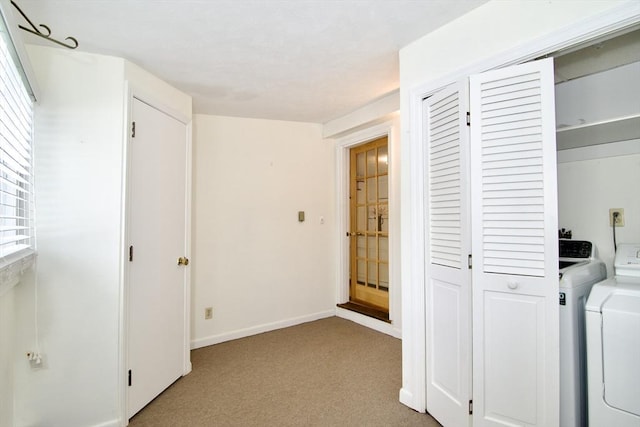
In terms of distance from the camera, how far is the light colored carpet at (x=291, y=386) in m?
2.02

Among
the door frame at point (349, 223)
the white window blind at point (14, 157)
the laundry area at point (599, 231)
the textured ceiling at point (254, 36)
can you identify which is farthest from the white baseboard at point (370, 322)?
the white window blind at point (14, 157)

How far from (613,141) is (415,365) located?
6.28ft

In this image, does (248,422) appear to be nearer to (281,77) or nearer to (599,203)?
(281,77)

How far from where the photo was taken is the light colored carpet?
2023mm

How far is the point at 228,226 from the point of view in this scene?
3426 millimetres

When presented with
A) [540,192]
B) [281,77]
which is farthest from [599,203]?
[281,77]

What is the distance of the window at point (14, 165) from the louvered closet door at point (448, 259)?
2.14 metres

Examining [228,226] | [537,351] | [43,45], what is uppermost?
[43,45]

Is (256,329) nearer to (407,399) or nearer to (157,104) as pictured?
(407,399)

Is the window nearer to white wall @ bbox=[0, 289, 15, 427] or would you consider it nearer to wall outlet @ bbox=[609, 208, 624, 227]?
white wall @ bbox=[0, 289, 15, 427]

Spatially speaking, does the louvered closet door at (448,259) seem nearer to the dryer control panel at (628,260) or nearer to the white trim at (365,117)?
the dryer control panel at (628,260)

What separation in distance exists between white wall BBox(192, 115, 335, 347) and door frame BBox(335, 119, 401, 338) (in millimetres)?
113

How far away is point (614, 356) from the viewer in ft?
4.48

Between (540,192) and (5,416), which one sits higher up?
(540,192)
